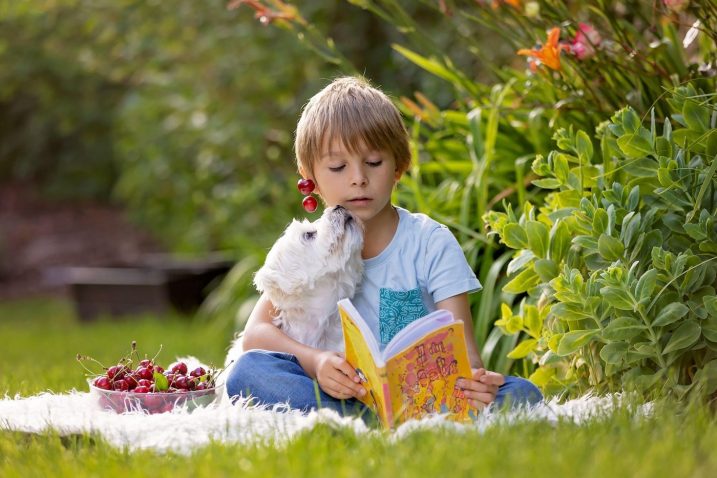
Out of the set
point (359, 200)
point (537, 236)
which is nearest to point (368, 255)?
point (359, 200)

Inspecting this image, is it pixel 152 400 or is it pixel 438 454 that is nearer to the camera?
pixel 438 454

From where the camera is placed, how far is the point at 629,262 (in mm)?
2660

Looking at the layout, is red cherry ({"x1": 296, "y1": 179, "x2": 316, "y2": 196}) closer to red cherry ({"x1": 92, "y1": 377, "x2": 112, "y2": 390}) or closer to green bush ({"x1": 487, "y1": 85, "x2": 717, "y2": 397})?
green bush ({"x1": 487, "y1": 85, "x2": 717, "y2": 397})

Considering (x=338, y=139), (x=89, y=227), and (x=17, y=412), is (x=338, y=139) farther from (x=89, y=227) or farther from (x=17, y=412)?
(x=89, y=227)

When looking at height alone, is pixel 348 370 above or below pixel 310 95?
below

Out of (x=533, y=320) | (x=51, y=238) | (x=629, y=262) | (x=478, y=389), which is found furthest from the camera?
(x=51, y=238)

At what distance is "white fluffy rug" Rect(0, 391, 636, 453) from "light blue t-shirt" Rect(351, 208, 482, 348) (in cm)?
A: 41

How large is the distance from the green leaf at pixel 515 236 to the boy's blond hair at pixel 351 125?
362 millimetres

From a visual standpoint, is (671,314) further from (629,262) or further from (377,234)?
(377,234)

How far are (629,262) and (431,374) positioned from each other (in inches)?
27.1

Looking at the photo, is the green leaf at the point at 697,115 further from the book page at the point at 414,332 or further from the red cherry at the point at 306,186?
the red cherry at the point at 306,186

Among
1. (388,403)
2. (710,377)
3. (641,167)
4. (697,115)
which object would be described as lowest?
(710,377)

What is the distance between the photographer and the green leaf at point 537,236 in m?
2.77

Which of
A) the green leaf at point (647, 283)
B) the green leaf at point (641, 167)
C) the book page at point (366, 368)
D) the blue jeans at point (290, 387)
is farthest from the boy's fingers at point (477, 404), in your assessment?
the green leaf at point (641, 167)
